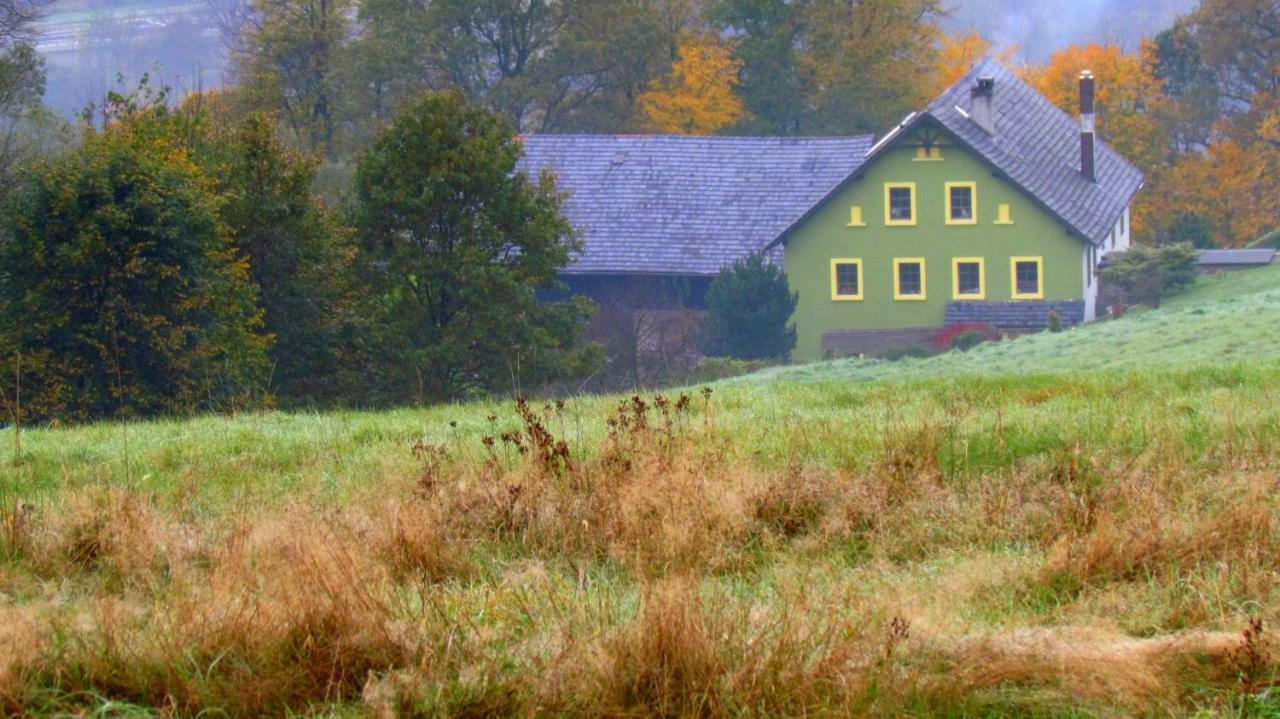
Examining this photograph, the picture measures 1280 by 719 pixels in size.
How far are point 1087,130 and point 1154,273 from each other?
732cm

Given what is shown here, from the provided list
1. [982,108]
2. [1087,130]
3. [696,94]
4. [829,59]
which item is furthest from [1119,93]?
[696,94]

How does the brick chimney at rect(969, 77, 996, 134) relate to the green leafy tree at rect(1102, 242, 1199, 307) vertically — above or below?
Answer: above

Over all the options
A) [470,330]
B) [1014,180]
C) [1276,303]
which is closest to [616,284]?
[1014,180]

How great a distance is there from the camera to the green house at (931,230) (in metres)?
45.9

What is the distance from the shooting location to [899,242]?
156ft

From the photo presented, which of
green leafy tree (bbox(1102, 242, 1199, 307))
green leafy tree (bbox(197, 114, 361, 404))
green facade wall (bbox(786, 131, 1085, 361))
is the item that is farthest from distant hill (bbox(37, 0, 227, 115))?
green leafy tree (bbox(197, 114, 361, 404))

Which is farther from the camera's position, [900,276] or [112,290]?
Answer: [900,276]

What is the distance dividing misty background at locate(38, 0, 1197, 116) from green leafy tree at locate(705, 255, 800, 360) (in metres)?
44.5

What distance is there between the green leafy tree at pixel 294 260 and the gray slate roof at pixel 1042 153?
2296 cm

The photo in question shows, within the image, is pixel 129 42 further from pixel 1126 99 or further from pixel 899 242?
pixel 899 242

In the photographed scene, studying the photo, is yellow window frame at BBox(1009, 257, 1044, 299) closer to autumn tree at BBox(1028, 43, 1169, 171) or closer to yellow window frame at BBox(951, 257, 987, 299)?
yellow window frame at BBox(951, 257, 987, 299)

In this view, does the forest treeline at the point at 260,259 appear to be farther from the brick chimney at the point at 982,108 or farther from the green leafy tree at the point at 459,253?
the brick chimney at the point at 982,108

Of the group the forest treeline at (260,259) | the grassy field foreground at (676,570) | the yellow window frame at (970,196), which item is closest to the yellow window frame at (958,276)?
the yellow window frame at (970,196)

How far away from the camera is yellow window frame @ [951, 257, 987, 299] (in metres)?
46.8
